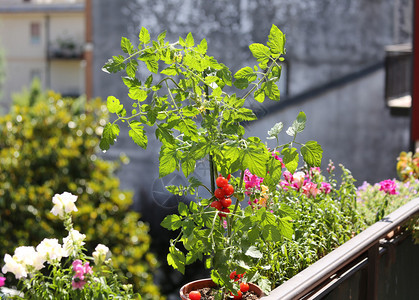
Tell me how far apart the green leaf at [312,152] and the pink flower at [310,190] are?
956 mm

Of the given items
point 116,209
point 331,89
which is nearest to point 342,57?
point 331,89

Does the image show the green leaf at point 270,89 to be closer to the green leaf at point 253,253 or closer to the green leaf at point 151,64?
the green leaf at point 151,64

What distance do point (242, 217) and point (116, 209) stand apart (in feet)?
15.7

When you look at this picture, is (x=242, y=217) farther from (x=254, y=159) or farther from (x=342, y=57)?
(x=342, y=57)

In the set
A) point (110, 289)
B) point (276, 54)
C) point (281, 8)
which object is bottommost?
point (110, 289)

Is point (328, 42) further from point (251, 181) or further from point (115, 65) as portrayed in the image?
point (115, 65)

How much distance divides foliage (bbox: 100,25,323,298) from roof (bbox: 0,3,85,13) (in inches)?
1225

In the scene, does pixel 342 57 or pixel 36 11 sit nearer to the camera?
pixel 342 57

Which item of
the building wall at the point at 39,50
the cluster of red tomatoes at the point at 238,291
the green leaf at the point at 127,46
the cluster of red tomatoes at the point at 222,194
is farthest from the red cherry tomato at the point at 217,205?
the building wall at the point at 39,50

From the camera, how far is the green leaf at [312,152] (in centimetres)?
200

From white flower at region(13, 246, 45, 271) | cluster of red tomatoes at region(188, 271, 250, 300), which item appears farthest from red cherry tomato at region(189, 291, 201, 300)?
white flower at region(13, 246, 45, 271)

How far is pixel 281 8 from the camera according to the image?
12.8 m

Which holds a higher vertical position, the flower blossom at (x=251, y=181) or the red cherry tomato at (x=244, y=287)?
the flower blossom at (x=251, y=181)

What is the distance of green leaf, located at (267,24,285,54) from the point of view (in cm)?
198
